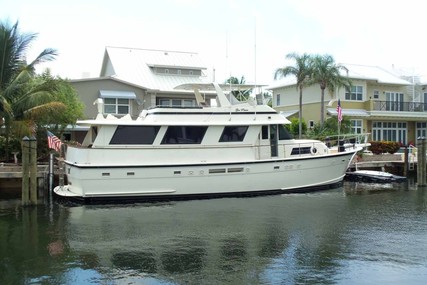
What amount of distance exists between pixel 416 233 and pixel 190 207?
24.4 ft

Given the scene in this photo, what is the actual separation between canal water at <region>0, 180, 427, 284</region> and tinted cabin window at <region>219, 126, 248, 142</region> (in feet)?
7.69

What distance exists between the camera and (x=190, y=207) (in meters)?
16.8

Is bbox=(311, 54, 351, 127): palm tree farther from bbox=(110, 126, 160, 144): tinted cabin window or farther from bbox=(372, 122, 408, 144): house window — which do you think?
bbox=(110, 126, 160, 144): tinted cabin window

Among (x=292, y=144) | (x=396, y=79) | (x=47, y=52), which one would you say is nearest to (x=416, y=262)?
(x=292, y=144)

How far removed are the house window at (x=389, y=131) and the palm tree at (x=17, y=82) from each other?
24.8m

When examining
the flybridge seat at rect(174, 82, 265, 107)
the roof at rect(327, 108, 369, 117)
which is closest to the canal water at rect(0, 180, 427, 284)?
the flybridge seat at rect(174, 82, 265, 107)

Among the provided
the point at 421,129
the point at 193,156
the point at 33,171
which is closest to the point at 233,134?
the point at 193,156

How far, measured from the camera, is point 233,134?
18.8m

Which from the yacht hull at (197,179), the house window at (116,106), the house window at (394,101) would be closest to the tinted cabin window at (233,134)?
the yacht hull at (197,179)

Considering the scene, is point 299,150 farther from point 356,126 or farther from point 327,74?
point 356,126

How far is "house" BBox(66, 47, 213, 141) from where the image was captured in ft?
95.6

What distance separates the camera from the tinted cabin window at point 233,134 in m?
18.7

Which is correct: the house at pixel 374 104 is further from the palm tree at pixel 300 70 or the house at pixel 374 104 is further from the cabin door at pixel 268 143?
the cabin door at pixel 268 143

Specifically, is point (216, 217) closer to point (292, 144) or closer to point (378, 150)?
point (292, 144)
